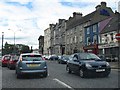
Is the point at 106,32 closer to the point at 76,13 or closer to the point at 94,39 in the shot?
the point at 94,39

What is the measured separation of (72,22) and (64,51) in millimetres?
9087

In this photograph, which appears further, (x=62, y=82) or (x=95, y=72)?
(x=95, y=72)

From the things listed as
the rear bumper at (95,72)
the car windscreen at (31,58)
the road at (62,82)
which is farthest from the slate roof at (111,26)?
the road at (62,82)

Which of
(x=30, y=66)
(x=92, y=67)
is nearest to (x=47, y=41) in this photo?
(x=30, y=66)

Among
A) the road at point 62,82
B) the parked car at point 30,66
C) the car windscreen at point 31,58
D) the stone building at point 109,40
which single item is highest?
the stone building at point 109,40

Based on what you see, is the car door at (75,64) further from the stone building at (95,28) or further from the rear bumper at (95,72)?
the stone building at (95,28)

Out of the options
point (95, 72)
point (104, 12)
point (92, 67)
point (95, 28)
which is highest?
point (104, 12)

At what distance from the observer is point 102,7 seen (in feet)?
211

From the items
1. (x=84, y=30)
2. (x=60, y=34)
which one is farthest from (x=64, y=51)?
(x=84, y=30)

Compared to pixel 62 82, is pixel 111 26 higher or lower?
higher

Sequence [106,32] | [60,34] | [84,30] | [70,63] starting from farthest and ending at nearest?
[60,34] → [84,30] → [106,32] → [70,63]

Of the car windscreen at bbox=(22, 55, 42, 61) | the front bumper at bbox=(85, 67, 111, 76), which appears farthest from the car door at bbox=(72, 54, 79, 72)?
the car windscreen at bbox=(22, 55, 42, 61)

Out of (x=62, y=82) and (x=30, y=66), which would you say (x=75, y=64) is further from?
(x=62, y=82)

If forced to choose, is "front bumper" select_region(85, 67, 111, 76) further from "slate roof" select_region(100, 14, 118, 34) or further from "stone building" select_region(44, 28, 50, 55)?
"stone building" select_region(44, 28, 50, 55)
